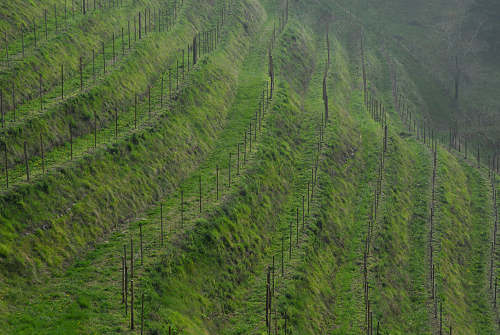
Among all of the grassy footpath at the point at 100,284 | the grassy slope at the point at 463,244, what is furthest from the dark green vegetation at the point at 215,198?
the grassy slope at the point at 463,244

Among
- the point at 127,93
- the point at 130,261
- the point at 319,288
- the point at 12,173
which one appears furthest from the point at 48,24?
the point at 319,288

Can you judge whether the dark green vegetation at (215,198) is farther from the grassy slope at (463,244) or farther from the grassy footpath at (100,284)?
the grassy slope at (463,244)

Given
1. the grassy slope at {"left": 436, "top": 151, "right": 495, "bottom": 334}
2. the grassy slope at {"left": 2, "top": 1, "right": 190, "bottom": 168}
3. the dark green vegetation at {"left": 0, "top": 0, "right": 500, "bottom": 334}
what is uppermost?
the grassy slope at {"left": 2, "top": 1, "right": 190, "bottom": 168}

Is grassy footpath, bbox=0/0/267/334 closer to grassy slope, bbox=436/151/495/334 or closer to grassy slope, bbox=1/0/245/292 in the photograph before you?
grassy slope, bbox=1/0/245/292

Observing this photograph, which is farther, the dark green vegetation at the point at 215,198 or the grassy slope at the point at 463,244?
the grassy slope at the point at 463,244

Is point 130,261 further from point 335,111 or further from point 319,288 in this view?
point 335,111

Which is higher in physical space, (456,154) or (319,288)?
(319,288)

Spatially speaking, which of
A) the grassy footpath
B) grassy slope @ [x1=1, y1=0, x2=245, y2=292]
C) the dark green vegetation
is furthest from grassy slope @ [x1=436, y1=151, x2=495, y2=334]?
grassy slope @ [x1=1, y1=0, x2=245, y2=292]

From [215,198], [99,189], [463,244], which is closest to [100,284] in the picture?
[99,189]
